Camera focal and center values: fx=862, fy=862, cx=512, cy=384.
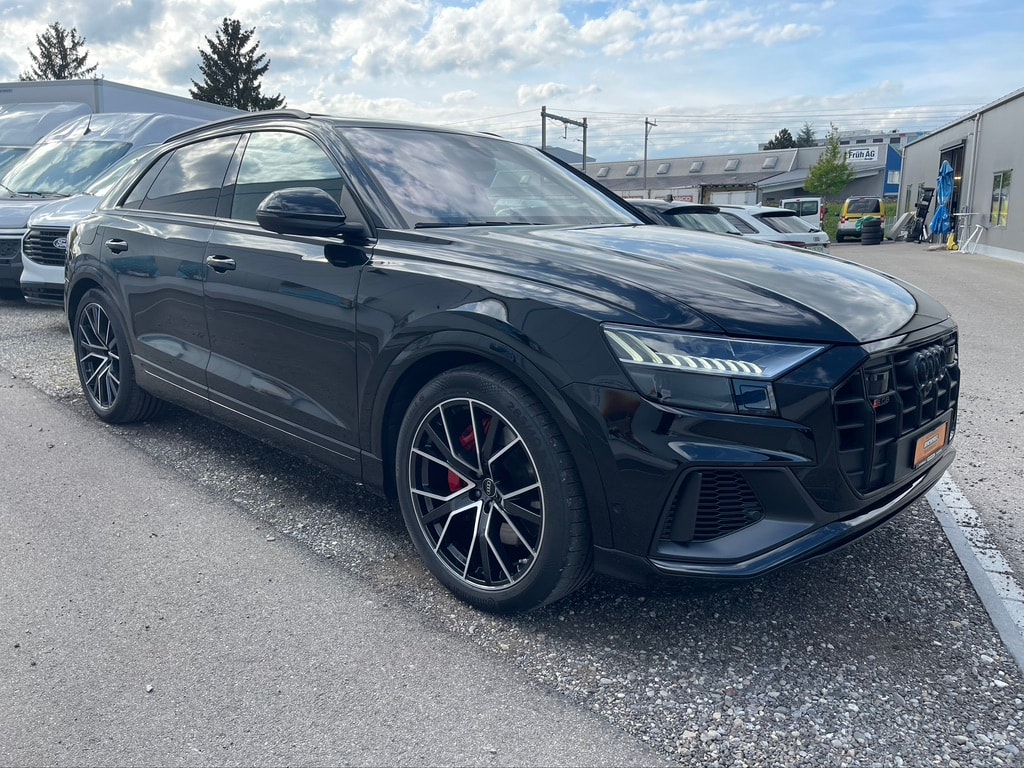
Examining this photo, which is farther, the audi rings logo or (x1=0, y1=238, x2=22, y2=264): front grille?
(x1=0, y1=238, x2=22, y2=264): front grille

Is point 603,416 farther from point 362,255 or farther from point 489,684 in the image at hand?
point 362,255

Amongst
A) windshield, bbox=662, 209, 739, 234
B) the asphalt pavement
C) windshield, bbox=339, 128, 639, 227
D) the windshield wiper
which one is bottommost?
the asphalt pavement

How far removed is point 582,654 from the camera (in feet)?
8.89

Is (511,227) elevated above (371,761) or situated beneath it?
elevated above

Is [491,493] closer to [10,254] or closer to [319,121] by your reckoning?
[319,121]

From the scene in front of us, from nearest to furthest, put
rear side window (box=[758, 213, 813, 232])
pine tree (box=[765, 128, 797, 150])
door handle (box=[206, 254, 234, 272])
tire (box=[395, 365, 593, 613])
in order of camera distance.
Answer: tire (box=[395, 365, 593, 613]), door handle (box=[206, 254, 234, 272]), rear side window (box=[758, 213, 813, 232]), pine tree (box=[765, 128, 797, 150])

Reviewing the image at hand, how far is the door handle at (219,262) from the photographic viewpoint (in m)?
3.83

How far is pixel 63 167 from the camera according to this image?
424 inches

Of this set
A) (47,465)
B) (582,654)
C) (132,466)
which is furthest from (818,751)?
(47,465)

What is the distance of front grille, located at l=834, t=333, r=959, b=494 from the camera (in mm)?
2449

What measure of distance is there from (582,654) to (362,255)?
1.63 meters

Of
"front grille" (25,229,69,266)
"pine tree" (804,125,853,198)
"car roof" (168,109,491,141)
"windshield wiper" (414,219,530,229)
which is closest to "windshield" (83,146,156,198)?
"front grille" (25,229,69,266)

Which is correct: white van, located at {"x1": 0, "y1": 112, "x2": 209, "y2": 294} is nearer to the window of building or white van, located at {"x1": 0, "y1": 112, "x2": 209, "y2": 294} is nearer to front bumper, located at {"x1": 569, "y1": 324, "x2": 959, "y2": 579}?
front bumper, located at {"x1": 569, "y1": 324, "x2": 959, "y2": 579}

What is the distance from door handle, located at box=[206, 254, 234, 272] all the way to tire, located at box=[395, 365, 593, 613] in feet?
4.44
